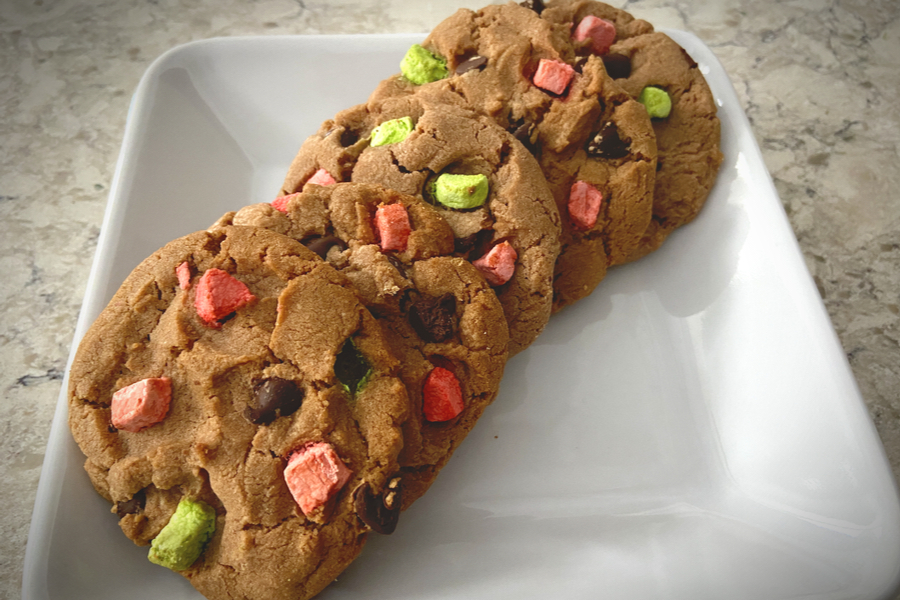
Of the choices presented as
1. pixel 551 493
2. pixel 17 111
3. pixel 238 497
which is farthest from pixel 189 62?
pixel 551 493

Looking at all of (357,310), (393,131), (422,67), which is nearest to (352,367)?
(357,310)

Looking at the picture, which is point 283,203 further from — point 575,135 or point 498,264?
point 575,135

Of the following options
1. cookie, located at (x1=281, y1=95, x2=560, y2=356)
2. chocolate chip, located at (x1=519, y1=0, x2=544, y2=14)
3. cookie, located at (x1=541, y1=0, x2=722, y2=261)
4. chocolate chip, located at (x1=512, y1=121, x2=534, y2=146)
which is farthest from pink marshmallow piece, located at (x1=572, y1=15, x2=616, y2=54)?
cookie, located at (x1=281, y1=95, x2=560, y2=356)

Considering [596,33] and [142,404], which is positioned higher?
[596,33]

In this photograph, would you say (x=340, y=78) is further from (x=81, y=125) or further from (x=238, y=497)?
(x=238, y=497)

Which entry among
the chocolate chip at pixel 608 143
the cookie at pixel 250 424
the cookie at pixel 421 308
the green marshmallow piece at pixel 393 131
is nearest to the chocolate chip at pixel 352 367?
the cookie at pixel 250 424

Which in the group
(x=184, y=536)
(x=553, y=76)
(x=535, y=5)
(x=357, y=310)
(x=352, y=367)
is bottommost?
(x=184, y=536)

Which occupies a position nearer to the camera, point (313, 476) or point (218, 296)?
point (313, 476)
